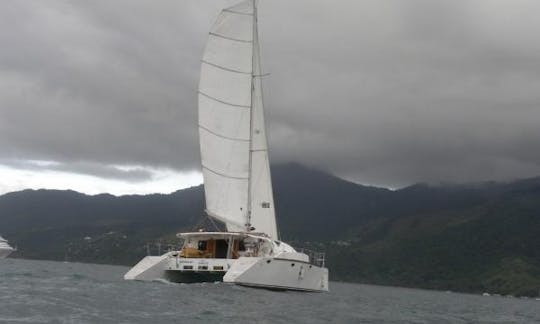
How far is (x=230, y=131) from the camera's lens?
44688 mm

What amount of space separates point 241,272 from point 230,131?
11188 millimetres

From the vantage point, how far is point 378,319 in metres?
29.3

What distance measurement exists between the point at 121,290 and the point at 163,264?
8.92 m

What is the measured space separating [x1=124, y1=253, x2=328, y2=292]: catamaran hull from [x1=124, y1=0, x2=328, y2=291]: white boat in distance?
191 millimetres

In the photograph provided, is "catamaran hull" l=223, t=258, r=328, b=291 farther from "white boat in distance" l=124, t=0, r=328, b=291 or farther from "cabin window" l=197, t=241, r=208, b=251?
"cabin window" l=197, t=241, r=208, b=251

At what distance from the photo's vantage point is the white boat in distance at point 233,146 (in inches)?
1714

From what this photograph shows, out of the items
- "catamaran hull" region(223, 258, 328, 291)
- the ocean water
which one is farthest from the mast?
the ocean water

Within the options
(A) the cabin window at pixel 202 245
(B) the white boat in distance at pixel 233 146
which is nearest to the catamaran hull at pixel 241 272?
(B) the white boat in distance at pixel 233 146

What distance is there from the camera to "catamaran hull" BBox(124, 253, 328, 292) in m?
36.5

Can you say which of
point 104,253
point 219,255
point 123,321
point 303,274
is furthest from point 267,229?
point 104,253

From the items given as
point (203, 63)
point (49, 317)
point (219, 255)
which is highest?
point (203, 63)

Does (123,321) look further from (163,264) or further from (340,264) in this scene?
(340,264)

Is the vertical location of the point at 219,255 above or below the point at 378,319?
above

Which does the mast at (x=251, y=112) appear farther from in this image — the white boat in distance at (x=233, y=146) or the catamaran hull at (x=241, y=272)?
the catamaran hull at (x=241, y=272)
